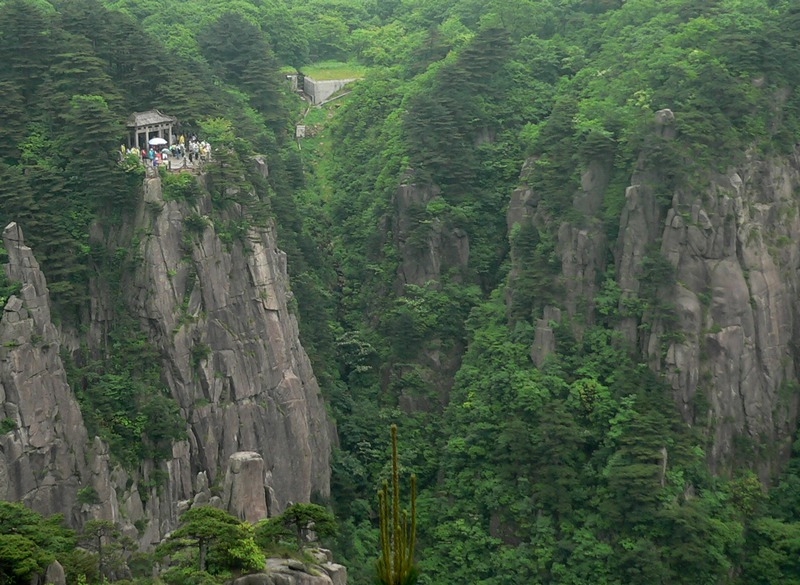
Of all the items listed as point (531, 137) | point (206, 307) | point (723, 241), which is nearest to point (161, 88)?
point (206, 307)

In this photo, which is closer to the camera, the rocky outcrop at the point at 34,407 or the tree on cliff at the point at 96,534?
the tree on cliff at the point at 96,534

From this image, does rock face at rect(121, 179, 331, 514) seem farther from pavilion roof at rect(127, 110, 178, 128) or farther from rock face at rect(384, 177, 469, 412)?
rock face at rect(384, 177, 469, 412)

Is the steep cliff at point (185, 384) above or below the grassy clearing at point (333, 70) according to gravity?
below

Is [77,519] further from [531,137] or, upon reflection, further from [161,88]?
[531,137]

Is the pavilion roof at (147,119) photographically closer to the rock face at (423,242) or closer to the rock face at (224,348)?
the rock face at (224,348)

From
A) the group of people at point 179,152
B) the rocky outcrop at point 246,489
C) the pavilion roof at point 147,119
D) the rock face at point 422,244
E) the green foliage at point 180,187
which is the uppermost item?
the pavilion roof at point 147,119

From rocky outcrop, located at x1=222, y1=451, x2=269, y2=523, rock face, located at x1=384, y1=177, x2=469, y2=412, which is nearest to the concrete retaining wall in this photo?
rock face, located at x1=384, y1=177, x2=469, y2=412

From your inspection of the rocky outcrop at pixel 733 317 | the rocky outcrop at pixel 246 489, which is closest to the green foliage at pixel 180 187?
the rocky outcrop at pixel 246 489
